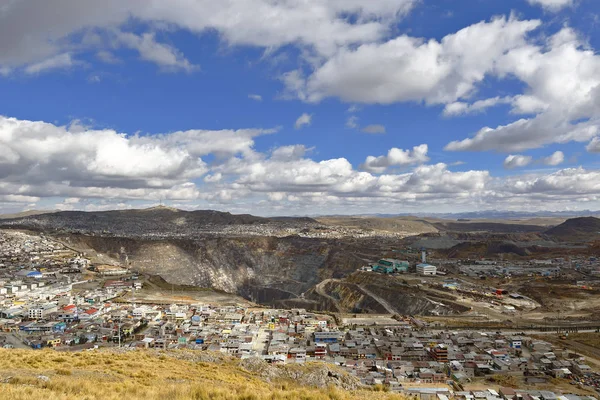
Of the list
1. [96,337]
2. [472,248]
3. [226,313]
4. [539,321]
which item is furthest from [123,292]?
[472,248]

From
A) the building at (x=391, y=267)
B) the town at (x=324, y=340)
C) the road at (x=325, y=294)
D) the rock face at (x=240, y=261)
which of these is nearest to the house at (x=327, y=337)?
the town at (x=324, y=340)

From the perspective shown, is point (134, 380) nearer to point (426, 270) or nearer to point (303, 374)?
point (303, 374)

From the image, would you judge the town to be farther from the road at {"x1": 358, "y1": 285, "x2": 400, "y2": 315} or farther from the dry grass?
the road at {"x1": 358, "y1": 285, "x2": 400, "y2": 315}

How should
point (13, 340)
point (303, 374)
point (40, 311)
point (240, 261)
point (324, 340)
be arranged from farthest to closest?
1. point (240, 261)
2. point (40, 311)
3. point (324, 340)
4. point (13, 340)
5. point (303, 374)

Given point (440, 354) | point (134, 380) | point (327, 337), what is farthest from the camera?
point (327, 337)

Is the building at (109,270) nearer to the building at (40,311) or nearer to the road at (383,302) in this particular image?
the building at (40,311)

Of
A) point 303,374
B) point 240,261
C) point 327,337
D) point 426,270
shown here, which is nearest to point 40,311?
point 327,337

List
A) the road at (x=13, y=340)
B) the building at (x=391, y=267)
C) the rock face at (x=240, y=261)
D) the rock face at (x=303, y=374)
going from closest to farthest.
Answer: the rock face at (x=303, y=374) → the road at (x=13, y=340) → the building at (x=391, y=267) → the rock face at (x=240, y=261)

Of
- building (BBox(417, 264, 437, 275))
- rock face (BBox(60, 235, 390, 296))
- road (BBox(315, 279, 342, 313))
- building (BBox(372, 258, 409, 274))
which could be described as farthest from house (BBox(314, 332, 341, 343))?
rock face (BBox(60, 235, 390, 296))

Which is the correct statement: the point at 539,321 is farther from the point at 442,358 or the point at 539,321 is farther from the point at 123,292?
the point at 123,292
